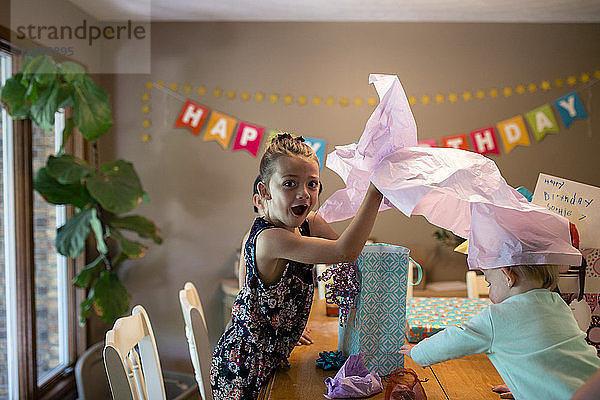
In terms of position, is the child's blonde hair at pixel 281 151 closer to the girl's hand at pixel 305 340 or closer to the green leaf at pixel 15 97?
the girl's hand at pixel 305 340

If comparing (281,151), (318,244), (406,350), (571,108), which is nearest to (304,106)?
(571,108)

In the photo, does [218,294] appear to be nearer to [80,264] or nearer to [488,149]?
[80,264]

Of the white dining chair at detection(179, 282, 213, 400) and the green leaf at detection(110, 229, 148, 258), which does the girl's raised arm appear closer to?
→ the white dining chair at detection(179, 282, 213, 400)

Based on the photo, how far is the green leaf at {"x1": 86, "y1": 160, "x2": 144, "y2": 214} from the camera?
10.5ft

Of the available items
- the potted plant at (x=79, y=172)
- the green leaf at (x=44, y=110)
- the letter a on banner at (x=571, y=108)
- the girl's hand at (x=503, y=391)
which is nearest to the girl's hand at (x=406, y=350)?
the girl's hand at (x=503, y=391)

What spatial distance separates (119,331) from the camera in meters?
1.56

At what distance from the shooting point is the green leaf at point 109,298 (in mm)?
3324

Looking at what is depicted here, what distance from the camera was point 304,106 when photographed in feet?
13.5

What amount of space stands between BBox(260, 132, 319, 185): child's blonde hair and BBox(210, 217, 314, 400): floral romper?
15cm

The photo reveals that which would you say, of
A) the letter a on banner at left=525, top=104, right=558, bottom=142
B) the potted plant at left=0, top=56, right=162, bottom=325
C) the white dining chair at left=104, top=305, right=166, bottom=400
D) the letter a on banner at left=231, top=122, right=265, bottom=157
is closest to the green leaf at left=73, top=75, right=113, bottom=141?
the potted plant at left=0, top=56, right=162, bottom=325

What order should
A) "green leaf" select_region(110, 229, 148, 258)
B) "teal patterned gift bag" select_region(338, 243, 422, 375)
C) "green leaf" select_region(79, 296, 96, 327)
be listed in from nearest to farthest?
"teal patterned gift bag" select_region(338, 243, 422, 375) → "green leaf" select_region(79, 296, 96, 327) → "green leaf" select_region(110, 229, 148, 258)

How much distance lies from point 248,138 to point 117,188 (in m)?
1.13

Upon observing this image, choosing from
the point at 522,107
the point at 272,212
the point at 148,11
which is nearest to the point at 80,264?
the point at 148,11

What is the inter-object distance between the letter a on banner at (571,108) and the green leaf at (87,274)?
10.7 feet
